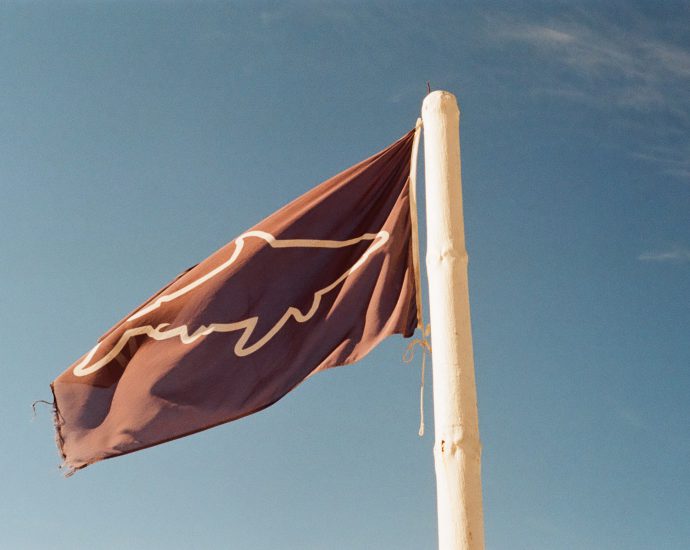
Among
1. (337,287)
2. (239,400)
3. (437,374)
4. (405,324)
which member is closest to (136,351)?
(239,400)

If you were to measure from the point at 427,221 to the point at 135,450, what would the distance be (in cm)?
250

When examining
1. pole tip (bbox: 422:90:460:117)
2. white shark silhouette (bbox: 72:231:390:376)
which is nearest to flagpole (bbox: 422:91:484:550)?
pole tip (bbox: 422:90:460:117)

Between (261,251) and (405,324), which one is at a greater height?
(261,251)

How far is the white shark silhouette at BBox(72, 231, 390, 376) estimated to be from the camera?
248 inches

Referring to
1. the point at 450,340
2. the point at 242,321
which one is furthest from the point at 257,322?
the point at 450,340

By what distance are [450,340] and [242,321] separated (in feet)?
6.01

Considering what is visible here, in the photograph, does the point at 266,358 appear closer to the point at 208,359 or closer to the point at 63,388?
the point at 208,359

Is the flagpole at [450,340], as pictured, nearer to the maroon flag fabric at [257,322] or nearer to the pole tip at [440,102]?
the pole tip at [440,102]

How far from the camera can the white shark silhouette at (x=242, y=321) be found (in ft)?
20.7

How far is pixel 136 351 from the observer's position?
644 centimetres

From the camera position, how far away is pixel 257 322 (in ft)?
20.9

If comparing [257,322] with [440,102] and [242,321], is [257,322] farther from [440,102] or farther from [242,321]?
[440,102]

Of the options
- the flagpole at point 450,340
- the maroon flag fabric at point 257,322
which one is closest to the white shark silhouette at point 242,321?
the maroon flag fabric at point 257,322

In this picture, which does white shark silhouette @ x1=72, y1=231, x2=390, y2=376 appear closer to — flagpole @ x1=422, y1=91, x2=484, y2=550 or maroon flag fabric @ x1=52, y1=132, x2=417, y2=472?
maroon flag fabric @ x1=52, y1=132, x2=417, y2=472
